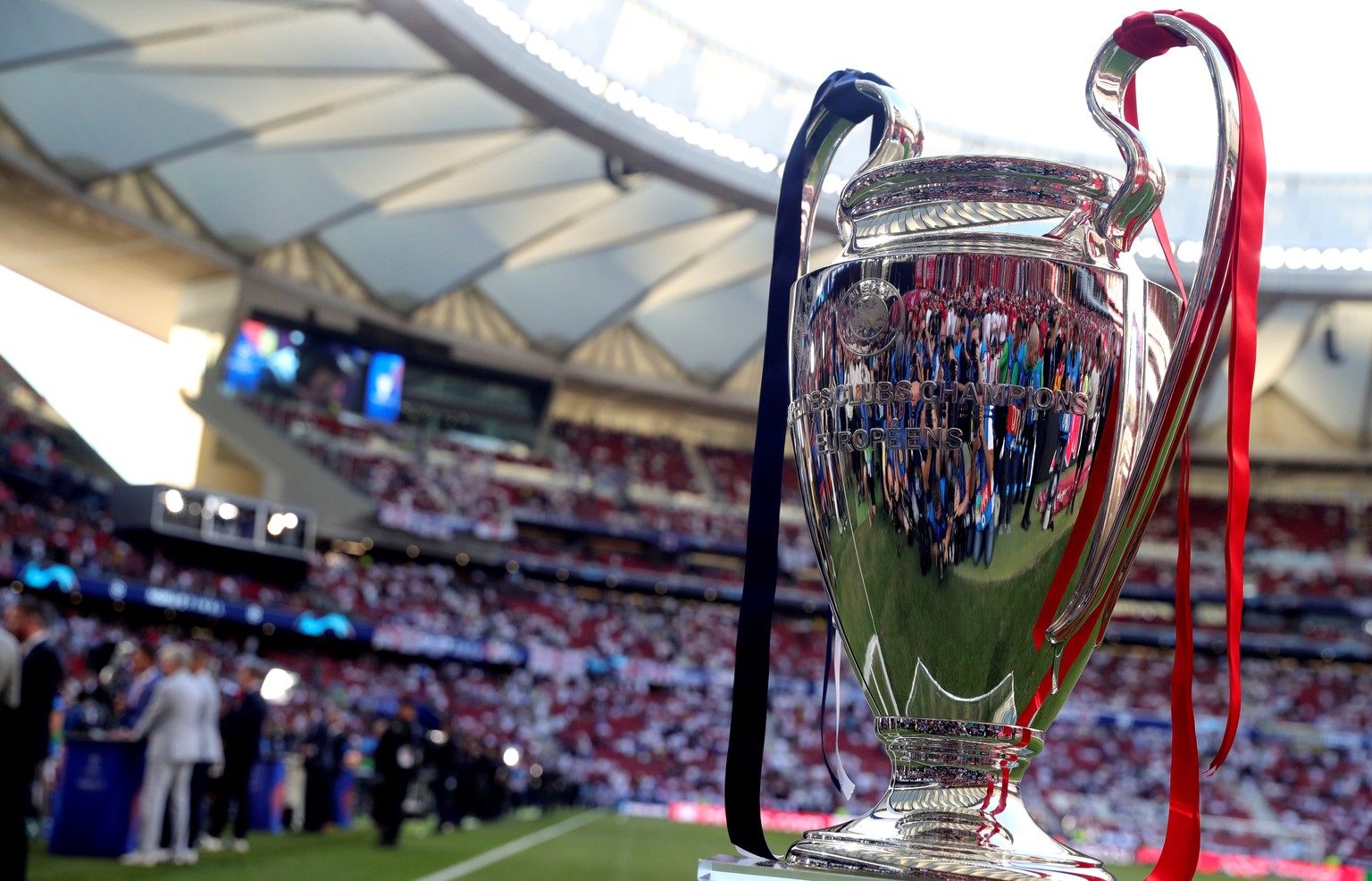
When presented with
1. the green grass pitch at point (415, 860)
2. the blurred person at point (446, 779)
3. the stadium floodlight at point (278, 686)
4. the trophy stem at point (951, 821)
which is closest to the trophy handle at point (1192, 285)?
the trophy stem at point (951, 821)

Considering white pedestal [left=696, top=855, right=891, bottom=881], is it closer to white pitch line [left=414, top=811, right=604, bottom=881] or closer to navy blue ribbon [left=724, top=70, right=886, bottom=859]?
navy blue ribbon [left=724, top=70, right=886, bottom=859]

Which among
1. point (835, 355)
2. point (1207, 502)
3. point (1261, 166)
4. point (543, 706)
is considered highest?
point (1207, 502)

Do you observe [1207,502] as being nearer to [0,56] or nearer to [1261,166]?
[0,56]

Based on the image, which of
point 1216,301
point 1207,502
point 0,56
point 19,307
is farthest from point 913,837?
point 1207,502

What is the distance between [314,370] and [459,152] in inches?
388

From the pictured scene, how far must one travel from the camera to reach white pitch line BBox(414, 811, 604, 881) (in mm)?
9133

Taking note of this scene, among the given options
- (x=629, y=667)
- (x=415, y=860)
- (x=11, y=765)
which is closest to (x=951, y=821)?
(x=11, y=765)

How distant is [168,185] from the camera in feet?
89.5

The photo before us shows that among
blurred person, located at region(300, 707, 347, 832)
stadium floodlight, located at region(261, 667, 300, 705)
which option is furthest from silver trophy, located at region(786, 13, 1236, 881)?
stadium floodlight, located at region(261, 667, 300, 705)

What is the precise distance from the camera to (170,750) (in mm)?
8008

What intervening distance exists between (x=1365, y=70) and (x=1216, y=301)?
1086 inches

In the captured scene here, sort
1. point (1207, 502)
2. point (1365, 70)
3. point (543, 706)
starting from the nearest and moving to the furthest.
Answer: point (1365, 70)
point (543, 706)
point (1207, 502)

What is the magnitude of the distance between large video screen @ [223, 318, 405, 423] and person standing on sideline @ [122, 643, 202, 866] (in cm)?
2471

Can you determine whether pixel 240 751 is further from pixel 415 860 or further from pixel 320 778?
pixel 320 778
